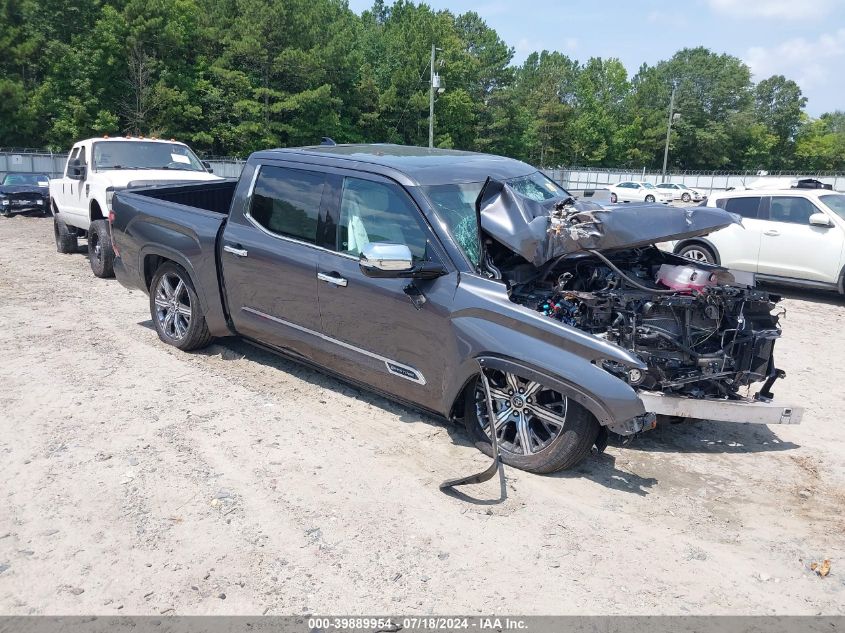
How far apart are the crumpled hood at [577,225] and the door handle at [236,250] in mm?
2066

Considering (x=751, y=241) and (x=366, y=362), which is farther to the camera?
(x=751, y=241)

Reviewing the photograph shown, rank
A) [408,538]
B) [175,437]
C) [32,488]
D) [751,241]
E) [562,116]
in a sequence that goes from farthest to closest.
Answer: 1. [562,116]
2. [751,241]
3. [175,437]
4. [32,488]
5. [408,538]

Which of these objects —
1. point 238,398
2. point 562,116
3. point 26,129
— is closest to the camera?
point 238,398

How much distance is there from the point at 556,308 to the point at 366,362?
1414mm

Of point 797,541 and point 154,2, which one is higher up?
point 154,2

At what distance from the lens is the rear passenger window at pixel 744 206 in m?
11.0

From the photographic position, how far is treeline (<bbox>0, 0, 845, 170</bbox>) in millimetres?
44875

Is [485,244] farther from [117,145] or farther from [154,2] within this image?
[154,2]

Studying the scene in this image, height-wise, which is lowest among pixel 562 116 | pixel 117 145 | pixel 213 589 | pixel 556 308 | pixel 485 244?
pixel 213 589

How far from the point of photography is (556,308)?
4.43m

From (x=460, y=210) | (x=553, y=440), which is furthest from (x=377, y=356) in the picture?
(x=553, y=440)

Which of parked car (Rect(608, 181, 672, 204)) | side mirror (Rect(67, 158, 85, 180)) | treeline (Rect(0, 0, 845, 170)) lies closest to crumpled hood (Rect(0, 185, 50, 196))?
side mirror (Rect(67, 158, 85, 180))

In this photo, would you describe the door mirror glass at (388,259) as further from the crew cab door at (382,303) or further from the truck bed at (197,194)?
the truck bed at (197,194)

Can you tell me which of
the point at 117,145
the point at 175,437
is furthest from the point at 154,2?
the point at 175,437
